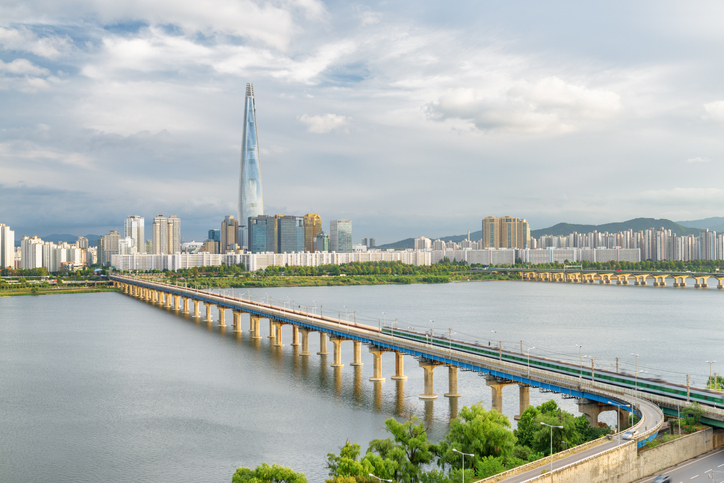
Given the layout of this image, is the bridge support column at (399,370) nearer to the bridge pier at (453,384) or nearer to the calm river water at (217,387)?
the calm river water at (217,387)

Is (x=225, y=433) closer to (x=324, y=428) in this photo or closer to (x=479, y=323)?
(x=324, y=428)

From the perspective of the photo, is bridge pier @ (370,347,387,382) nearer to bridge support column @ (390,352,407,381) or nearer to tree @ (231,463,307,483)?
bridge support column @ (390,352,407,381)

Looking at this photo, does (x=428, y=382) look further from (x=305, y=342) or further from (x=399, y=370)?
(x=305, y=342)

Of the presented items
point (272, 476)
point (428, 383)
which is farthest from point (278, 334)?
point (272, 476)

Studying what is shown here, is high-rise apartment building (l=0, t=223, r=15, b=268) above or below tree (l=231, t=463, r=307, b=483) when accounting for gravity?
above

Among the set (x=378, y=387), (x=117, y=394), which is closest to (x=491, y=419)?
(x=378, y=387)

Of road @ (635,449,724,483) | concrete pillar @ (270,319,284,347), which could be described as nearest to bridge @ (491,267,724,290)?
concrete pillar @ (270,319,284,347)

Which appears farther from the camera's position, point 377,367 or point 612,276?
point 612,276

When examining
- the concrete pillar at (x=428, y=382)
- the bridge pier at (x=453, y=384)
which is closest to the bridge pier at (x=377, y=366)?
the concrete pillar at (x=428, y=382)
